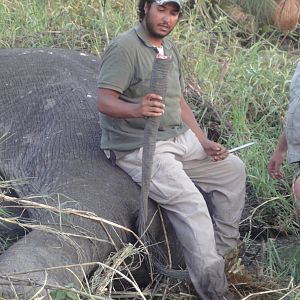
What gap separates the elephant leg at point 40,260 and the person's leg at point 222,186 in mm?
691

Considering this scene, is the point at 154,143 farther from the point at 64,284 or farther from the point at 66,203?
the point at 64,284

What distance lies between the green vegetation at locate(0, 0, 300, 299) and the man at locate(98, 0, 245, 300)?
1.20 ft

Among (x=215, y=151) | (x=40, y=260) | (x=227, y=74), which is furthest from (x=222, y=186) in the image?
(x=227, y=74)

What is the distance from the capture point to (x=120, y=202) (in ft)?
11.8

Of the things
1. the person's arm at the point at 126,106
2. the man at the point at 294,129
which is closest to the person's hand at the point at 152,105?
the person's arm at the point at 126,106

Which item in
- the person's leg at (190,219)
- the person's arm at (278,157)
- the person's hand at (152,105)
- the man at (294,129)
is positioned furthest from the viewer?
the person's arm at (278,157)

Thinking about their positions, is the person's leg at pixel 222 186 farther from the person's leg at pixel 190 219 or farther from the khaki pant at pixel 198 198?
the person's leg at pixel 190 219

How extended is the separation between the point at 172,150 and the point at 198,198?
268mm

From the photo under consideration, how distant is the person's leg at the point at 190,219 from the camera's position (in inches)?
134

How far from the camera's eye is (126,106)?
11.1ft

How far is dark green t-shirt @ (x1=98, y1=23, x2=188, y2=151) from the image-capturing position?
3.49 meters

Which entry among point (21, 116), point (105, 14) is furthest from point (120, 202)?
point (105, 14)

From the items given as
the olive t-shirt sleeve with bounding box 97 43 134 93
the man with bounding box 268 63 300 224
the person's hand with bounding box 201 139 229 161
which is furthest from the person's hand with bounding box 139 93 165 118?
the man with bounding box 268 63 300 224

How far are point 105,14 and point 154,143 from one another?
10.2ft
